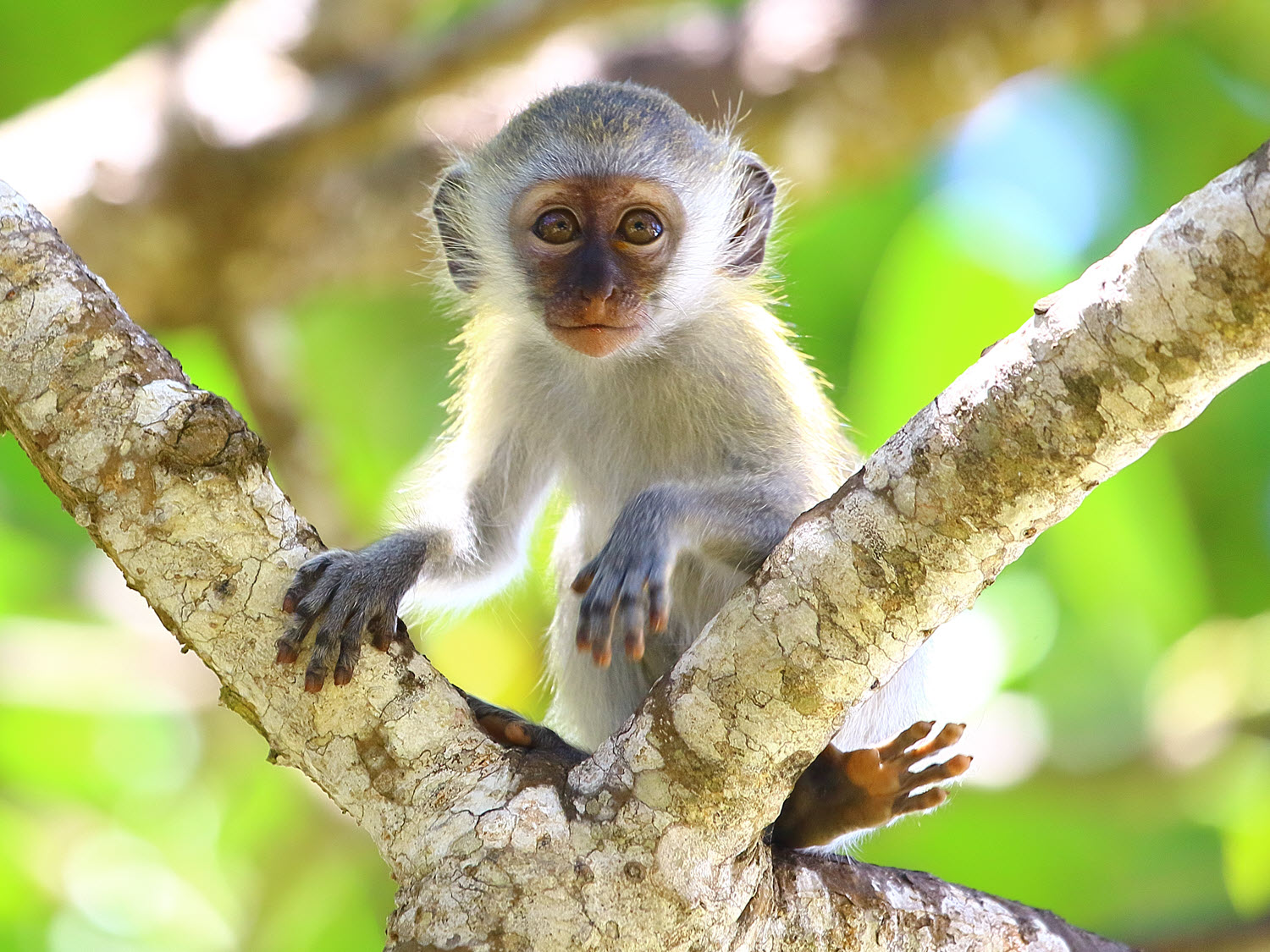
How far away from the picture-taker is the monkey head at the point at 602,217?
17.3 ft

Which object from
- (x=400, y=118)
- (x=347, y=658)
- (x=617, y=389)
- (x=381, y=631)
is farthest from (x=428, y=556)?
(x=400, y=118)

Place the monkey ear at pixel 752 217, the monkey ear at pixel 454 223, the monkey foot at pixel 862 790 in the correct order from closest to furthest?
the monkey foot at pixel 862 790, the monkey ear at pixel 752 217, the monkey ear at pixel 454 223

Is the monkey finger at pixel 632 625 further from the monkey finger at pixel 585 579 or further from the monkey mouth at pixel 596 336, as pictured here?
the monkey mouth at pixel 596 336

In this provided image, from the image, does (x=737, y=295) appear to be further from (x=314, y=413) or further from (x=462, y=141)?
(x=314, y=413)

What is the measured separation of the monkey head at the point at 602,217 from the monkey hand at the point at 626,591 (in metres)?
1.17

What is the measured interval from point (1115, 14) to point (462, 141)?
13.1 ft

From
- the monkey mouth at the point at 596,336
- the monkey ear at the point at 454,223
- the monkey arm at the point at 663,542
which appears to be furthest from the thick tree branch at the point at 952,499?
the monkey ear at the point at 454,223

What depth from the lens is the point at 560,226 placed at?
5574 mm

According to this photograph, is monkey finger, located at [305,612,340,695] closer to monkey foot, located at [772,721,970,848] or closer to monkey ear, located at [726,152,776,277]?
monkey foot, located at [772,721,970,848]

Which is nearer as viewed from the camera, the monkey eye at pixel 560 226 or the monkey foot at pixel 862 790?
the monkey foot at pixel 862 790

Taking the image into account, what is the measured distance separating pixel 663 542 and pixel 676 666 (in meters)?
0.87

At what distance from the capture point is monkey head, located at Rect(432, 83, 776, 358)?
17.3ft

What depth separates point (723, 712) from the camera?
11.1 feet

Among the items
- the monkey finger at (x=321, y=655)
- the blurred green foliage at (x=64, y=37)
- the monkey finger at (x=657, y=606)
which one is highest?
the blurred green foliage at (x=64, y=37)
